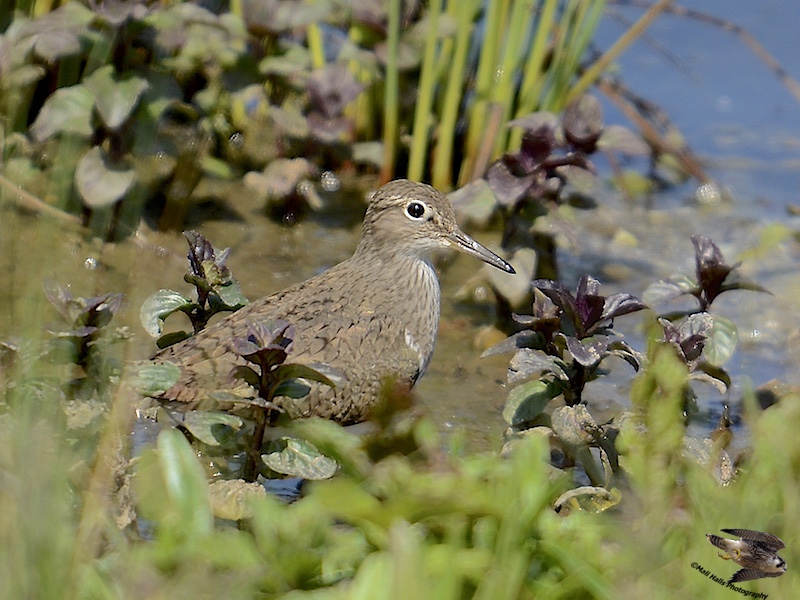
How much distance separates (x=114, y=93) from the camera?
16.2ft

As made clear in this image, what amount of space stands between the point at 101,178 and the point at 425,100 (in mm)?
1551

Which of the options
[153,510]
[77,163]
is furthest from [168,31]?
[153,510]

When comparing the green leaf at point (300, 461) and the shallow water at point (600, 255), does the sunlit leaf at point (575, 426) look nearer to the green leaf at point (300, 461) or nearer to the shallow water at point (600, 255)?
the shallow water at point (600, 255)

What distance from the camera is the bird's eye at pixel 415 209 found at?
16.3 feet

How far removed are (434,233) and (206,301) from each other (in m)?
1.41

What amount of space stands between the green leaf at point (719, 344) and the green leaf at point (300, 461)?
4.55 ft

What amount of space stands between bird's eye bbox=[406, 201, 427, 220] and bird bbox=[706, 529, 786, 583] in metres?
2.84

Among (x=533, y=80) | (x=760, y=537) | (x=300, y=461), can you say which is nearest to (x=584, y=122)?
(x=533, y=80)

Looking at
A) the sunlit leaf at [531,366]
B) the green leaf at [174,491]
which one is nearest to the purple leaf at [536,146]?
the sunlit leaf at [531,366]

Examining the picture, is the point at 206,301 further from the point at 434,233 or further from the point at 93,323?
the point at 434,233

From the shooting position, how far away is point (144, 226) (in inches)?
213

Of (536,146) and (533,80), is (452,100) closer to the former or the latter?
(533,80)

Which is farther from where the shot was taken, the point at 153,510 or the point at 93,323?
the point at 93,323

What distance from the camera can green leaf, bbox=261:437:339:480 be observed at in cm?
302
